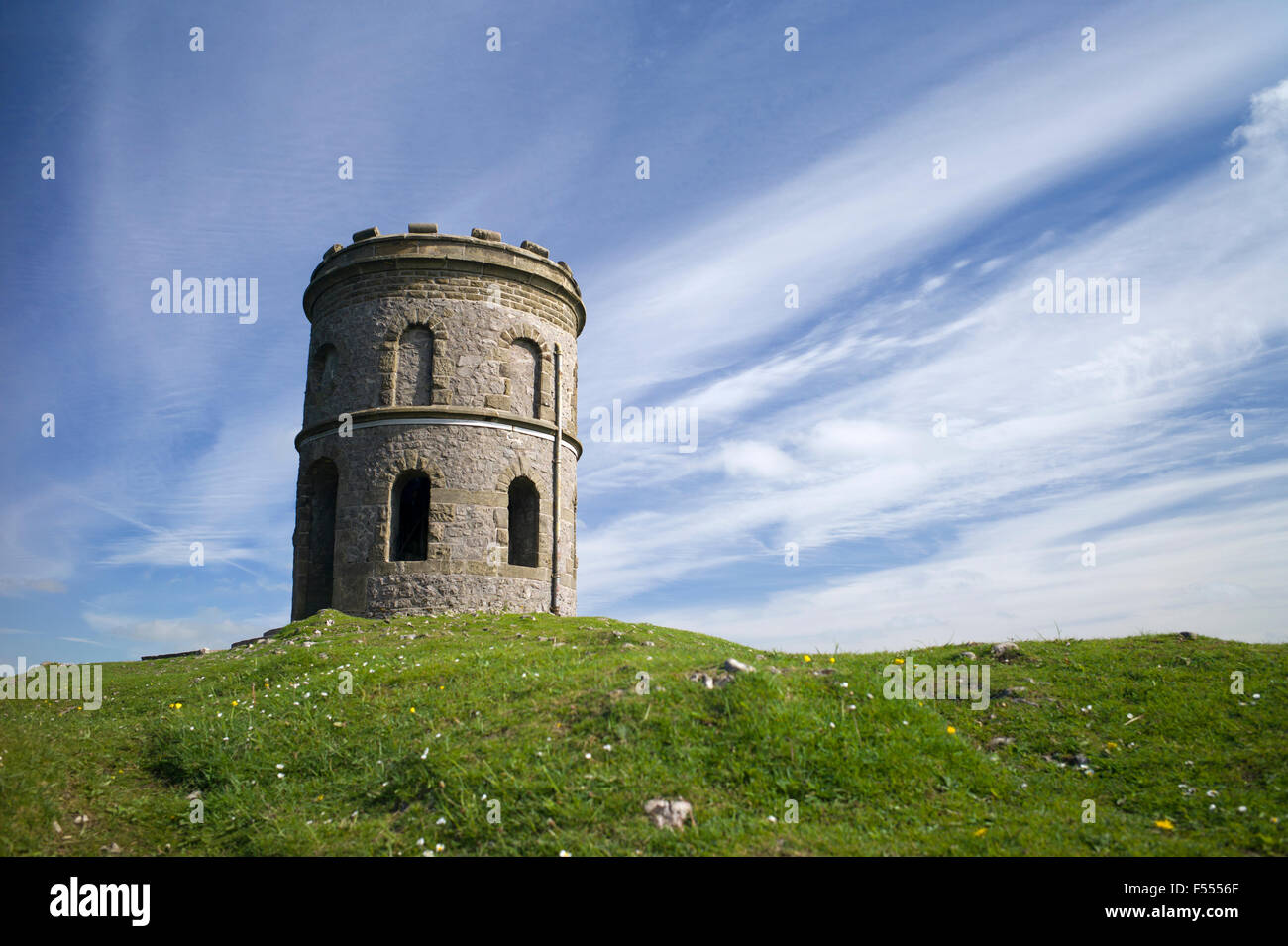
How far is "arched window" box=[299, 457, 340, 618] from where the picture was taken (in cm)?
2155

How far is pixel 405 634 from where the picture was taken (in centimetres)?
1603

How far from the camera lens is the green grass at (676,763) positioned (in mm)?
7145

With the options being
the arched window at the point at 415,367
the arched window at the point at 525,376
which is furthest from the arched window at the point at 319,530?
the arched window at the point at 525,376

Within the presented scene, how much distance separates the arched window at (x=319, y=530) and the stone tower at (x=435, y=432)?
4 centimetres

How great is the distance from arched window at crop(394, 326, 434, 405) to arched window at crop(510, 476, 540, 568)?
3.36 meters

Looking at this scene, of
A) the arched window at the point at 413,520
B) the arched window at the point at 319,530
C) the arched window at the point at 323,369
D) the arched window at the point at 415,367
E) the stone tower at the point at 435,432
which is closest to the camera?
the stone tower at the point at 435,432

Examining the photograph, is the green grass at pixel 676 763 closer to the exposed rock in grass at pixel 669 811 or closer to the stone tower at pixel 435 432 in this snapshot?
the exposed rock in grass at pixel 669 811

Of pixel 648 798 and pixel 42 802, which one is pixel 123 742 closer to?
pixel 42 802

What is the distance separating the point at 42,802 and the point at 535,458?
14261mm

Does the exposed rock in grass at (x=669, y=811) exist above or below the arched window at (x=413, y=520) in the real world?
below

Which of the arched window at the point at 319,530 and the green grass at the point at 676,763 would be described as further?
the arched window at the point at 319,530

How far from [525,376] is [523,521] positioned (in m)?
3.99

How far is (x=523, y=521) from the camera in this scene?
21938 mm

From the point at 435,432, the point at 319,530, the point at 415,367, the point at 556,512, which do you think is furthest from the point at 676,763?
the point at 319,530
